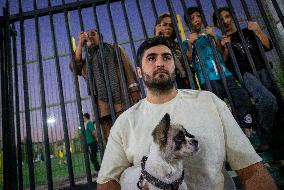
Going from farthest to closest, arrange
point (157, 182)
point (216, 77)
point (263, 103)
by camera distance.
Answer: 1. point (216, 77)
2. point (263, 103)
3. point (157, 182)

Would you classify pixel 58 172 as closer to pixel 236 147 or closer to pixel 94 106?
pixel 94 106

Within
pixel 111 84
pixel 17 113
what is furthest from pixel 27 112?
pixel 111 84

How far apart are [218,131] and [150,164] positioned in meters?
→ 0.51

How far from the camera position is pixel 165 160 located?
1.81 m

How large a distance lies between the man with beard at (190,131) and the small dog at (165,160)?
0.05m

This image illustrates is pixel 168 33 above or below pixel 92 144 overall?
above

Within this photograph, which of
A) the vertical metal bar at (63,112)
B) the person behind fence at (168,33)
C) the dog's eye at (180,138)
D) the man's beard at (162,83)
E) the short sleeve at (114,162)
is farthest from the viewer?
the person behind fence at (168,33)

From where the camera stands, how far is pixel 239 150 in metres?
1.84

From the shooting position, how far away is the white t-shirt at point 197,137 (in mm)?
1804

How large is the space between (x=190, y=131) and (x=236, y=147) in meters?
0.31

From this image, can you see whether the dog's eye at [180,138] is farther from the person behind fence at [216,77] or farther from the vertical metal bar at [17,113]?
the vertical metal bar at [17,113]

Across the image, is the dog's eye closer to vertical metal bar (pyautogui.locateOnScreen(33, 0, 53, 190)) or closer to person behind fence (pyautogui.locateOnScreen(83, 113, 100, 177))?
vertical metal bar (pyautogui.locateOnScreen(33, 0, 53, 190))

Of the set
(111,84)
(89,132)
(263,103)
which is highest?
(89,132)

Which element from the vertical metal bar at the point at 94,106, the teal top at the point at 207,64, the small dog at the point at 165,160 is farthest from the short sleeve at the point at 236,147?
the teal top at the point at 207,64
